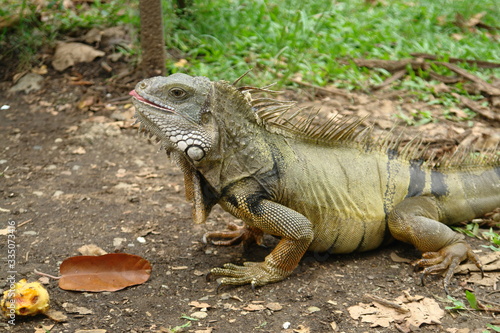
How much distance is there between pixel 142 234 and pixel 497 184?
3.46 metres

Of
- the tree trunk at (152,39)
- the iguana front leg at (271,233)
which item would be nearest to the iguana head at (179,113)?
the iguana front leg at (271,233)

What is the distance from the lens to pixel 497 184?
5246 millimetres

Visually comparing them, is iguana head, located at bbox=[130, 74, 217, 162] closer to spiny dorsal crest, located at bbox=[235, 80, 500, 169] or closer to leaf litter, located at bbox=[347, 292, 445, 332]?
spiny dorsal crest, located at bbox=[235, 80, 500, 169]

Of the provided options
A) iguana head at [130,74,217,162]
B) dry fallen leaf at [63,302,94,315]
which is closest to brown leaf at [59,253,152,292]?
dry fallen leaf at [63,302,94,315]

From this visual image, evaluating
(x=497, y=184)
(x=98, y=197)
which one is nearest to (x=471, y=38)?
(x=497, y=184)

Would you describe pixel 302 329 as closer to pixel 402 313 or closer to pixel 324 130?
pixel 402 313

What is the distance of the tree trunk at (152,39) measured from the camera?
25.2ft

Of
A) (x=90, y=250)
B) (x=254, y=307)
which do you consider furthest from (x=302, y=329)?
(x=90, y=250)

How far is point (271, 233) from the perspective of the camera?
439 centimetres

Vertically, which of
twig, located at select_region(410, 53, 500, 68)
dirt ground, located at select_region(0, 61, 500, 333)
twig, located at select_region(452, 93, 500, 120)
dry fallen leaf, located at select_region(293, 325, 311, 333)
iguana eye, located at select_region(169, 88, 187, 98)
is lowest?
dirt ground, located at select_region(0, 61, 500, 333)

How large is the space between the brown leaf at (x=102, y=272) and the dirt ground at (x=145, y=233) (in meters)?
0.07

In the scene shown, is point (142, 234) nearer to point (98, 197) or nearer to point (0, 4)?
point (98, 197)

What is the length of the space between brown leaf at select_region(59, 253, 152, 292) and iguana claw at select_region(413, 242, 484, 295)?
7.56ft

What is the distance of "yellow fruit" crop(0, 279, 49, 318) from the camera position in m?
3.68
